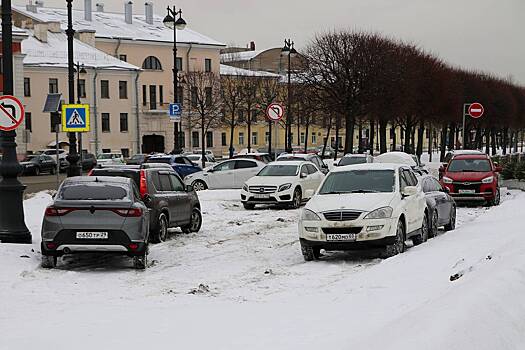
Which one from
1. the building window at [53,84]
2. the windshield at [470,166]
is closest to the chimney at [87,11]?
the building window at [53,84]

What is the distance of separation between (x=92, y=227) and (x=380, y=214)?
4.75 metres

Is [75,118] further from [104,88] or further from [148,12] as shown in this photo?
[148,12]

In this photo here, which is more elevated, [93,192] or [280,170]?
[93,192]

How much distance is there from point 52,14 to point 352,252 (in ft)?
259

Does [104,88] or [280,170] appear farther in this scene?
[104,88]

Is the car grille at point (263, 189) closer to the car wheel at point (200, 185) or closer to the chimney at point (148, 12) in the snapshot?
the car wheel at point (200, 185)

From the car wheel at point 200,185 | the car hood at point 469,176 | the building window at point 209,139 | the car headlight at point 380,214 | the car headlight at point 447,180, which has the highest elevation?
the car headlight at point 380,214

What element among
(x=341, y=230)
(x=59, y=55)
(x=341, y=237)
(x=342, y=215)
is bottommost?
(x=341, y=237)

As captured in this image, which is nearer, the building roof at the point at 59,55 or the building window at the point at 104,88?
the building roof at the point at 59,55

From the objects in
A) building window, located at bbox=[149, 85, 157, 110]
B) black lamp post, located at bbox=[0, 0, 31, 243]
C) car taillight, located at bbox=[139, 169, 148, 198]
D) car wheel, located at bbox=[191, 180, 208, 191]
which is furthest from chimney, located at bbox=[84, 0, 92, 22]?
black lamp post, located at bbox=[0, 0, 31, 243]

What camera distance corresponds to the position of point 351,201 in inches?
579

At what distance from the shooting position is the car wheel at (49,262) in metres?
13.8

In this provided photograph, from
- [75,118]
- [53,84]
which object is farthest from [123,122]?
[75,118]

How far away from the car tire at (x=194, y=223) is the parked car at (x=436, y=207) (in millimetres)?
5141
